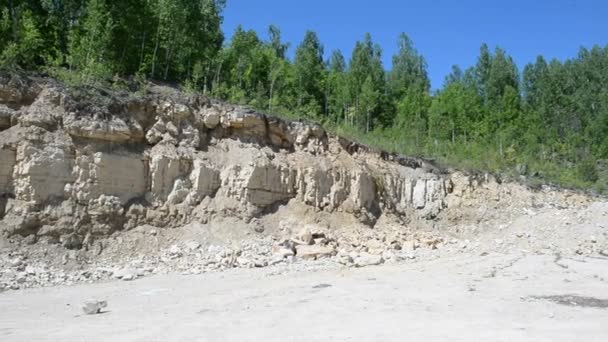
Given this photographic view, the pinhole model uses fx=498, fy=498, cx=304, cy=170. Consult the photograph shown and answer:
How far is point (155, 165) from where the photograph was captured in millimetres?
16750

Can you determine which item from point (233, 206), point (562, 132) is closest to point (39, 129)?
point (233, 206)

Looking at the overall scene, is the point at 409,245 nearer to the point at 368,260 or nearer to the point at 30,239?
the point at 368,260

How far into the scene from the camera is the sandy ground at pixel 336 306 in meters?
6.92

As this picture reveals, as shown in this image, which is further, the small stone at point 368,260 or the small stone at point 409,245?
the small stone at point 409,245

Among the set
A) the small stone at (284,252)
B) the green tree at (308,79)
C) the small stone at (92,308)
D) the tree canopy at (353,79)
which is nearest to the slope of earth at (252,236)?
the small stone at (284,252)

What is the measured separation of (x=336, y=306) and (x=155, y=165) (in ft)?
32.1

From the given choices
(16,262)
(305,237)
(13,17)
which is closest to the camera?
(16,262)

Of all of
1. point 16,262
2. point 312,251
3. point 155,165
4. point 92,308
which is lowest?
point 16,262

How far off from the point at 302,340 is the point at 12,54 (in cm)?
1505

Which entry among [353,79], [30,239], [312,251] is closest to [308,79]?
[353,79]

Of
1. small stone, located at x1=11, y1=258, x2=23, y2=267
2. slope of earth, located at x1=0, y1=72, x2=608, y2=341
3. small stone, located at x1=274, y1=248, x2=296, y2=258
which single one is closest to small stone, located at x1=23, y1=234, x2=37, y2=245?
slope of earth, located at x1=0, y1=72, x2=608, y2=341

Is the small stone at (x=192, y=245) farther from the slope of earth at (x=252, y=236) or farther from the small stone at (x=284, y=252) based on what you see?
the small stone at (x=284, y=252)

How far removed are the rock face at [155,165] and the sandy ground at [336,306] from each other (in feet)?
11.6

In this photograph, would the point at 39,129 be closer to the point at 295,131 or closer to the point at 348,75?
the point at 295,131
